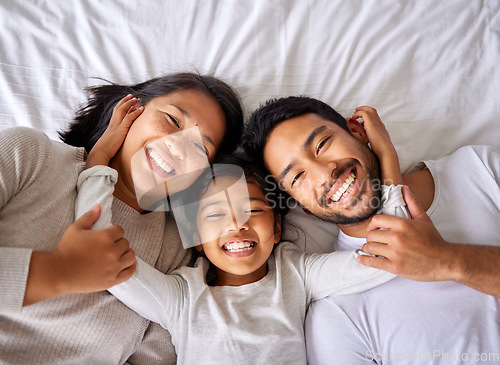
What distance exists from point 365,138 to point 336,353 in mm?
661

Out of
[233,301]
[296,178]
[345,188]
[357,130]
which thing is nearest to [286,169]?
[296,178]

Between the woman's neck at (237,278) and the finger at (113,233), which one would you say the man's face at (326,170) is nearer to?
the woman's neck at (237,278)

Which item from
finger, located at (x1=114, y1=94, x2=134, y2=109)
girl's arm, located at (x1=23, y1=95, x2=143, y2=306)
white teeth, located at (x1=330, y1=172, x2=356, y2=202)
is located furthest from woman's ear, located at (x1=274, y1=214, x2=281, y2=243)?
finger, located at (x1=114, y1=94, x2=134, y2=109)

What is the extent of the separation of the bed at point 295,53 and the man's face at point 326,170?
314 mm

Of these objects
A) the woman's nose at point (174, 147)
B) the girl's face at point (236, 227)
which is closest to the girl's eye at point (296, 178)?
the girl's face at point (236, 227)

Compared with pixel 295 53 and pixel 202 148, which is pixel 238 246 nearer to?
pixel 202 148

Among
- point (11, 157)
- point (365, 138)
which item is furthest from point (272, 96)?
point (11, 157)

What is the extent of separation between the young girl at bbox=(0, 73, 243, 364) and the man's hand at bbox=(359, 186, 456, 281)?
56 centimetres

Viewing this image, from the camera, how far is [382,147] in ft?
4.23

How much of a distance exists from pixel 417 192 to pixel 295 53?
27.3 inches

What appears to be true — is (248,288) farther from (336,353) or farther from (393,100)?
(393,100)

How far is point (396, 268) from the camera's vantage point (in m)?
1.06

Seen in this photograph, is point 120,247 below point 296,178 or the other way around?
below

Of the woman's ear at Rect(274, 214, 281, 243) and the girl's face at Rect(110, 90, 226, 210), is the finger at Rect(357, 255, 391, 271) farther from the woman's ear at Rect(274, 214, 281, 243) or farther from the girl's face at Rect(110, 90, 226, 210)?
the girl's face at Rect(110, 90, 226, 210)
